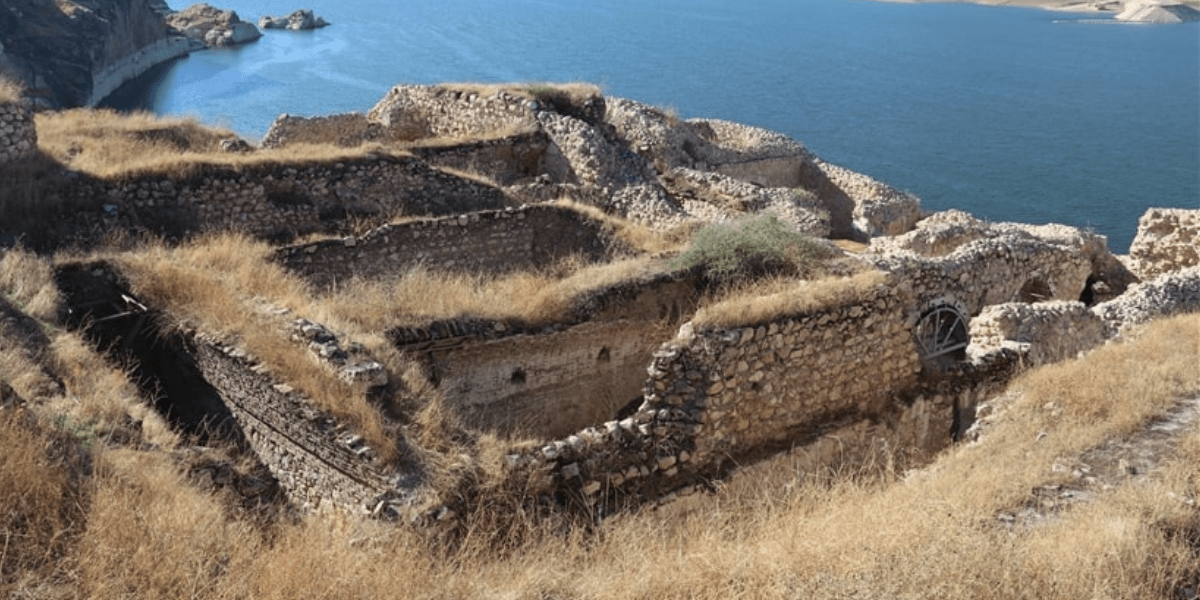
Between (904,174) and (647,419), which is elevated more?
(647,419)

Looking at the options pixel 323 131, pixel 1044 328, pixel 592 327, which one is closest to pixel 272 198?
pixel 323 131

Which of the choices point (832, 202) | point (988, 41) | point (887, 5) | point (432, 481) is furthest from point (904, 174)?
point (887, 5)

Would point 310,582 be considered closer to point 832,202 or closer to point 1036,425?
point 1036,425

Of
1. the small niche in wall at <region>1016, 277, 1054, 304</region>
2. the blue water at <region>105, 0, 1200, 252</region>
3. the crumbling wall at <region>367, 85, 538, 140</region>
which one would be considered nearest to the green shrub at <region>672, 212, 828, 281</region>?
the small niche in wall at <region>1016, 277, 1054, 304</region>

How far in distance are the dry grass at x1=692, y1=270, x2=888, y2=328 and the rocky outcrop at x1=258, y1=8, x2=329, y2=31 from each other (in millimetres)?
91371

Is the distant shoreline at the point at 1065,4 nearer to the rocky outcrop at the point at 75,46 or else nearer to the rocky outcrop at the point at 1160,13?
the rocky outcrop at the point at 1160,13

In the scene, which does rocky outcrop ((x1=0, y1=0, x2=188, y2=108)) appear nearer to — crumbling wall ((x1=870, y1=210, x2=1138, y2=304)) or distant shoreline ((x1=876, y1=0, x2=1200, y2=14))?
crumbling wall ((x1=870, y1=210, x2=1138, y2=304))

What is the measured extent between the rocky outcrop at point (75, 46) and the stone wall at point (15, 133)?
40233 millimetres

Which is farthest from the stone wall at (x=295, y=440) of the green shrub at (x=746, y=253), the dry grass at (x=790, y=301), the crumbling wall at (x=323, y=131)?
the crumbling wall at (x=323, y=131)

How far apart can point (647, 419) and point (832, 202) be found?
17.7 m

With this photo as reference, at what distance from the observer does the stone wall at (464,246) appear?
44.2 ft

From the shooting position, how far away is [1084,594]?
5770 mm

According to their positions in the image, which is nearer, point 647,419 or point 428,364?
point 647,419

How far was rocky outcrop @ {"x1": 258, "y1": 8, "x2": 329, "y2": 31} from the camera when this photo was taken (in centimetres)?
9450
